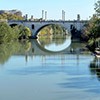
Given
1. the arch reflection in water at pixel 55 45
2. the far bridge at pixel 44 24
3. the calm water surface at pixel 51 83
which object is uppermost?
the far bridge at pixel 44 24

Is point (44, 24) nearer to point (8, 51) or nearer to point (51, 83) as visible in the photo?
point (8, 51)

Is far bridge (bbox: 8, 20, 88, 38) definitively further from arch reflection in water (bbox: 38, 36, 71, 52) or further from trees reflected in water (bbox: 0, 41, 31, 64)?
trees reflected in water (bbox: 0, 41, 31, 64)

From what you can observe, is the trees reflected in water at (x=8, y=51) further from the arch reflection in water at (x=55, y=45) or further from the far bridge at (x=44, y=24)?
the far bridge at (x=44, y=24)

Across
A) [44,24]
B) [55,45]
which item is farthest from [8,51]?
[44,24]

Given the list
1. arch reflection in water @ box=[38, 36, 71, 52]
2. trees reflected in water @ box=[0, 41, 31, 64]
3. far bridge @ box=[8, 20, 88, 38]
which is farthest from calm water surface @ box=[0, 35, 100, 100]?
far bridge @ box=[8, 20, 88, 38]

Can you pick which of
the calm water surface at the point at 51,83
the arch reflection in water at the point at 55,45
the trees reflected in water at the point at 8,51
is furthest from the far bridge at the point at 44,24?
the calm water surface at the point at 51,83

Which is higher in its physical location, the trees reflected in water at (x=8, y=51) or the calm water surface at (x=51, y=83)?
the trees reflected in water at (x=8, y=51)

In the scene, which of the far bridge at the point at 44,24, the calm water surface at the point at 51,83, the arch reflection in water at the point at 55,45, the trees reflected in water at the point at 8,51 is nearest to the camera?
the calm water surface at the point at 51,83

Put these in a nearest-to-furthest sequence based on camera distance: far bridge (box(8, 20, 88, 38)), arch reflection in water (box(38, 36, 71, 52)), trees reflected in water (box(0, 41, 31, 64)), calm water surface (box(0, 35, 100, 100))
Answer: calm water surface (box(0, 35, 100, 100)) → trees reflected in water (box(0, 41, 31, 64)) → arch reflection in water (box(38, 36, 71, 52)) → far bridge (box(8, 20, 88, 38))

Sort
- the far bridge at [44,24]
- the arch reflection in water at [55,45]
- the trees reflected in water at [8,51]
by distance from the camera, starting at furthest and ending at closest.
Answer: the far bridge at [44,24]
the arch reflection in water at [55,45]
the trees reflected in water at [8,51]

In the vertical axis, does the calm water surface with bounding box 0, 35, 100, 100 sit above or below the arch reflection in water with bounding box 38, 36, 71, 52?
below

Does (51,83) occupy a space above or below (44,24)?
below

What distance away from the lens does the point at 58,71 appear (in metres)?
21.7

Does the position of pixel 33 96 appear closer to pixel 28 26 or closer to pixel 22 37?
pixel 22 37
